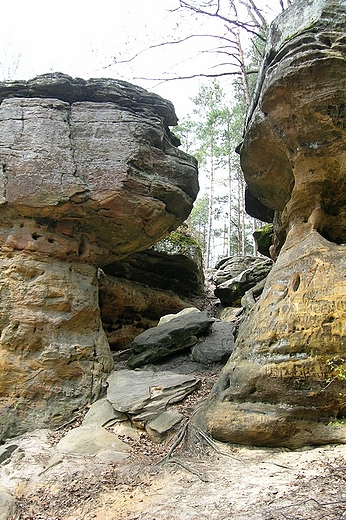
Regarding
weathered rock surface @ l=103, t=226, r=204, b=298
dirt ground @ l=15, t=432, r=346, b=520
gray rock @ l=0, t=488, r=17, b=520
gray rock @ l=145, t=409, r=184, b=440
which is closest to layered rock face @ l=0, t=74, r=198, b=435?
gray rock @ l=145, t=409, r=184, b=440

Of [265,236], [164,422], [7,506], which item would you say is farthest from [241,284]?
[7,506]

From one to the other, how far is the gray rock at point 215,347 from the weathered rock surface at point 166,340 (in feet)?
0.95

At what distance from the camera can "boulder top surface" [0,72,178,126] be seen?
29.3 ft

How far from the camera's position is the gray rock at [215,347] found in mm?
9197

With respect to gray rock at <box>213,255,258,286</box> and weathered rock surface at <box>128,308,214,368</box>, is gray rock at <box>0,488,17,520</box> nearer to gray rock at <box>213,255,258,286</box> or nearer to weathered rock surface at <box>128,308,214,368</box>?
weathered rock surface at <box>128,308,214,368</box>

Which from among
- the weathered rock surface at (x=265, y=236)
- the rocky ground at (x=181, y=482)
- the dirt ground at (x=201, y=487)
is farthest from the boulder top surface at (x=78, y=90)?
the dirt ground at (x=201, y=487)

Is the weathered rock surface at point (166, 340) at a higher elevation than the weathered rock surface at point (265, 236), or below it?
below

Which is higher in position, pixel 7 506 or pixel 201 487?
pixel 201 487

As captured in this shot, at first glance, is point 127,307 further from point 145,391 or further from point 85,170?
point 145,391

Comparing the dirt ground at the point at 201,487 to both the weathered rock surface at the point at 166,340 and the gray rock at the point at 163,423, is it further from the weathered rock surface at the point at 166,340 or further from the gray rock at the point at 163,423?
the weathered rock surface at the point at 166,340

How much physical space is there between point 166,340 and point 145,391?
9.16 feet

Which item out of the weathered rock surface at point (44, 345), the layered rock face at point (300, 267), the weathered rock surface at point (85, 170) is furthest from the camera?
the weathered rock surface at point (85, 170)

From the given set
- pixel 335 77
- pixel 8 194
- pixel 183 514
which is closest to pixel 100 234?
pixel 8 194

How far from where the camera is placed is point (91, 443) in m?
6.14
